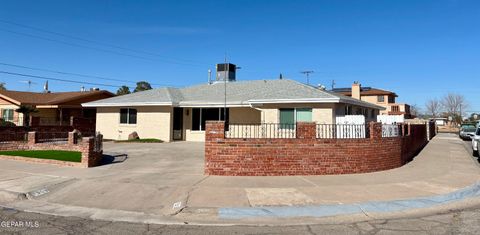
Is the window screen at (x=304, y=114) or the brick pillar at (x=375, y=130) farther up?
the window screen at (x=304, y=114)

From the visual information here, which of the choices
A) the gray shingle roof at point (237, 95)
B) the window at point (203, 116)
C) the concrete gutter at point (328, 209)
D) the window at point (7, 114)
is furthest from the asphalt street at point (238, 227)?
the window at point (7, 114)

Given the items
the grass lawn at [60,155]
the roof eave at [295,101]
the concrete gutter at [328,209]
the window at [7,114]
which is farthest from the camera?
the window at [7,114]

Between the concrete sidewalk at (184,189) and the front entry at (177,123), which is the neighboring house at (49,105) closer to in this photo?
the front entry at (177,123)

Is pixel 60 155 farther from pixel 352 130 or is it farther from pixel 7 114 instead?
pixel 7 114

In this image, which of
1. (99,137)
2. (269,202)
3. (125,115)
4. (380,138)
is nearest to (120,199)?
(269,202)

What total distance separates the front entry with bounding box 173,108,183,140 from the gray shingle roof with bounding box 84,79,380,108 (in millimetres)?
836

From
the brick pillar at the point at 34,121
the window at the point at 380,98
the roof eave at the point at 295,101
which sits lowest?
the brick pillar at the point at 34,121

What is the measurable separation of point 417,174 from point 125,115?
772 inches

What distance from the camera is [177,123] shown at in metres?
24.5

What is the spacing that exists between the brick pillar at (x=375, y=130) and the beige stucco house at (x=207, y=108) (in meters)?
6.99

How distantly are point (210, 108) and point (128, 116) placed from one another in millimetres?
6045

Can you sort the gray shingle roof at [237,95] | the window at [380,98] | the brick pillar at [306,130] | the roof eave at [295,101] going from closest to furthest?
the brick pillar at [306,130]
the roof eave at [295,101]
the gray shingle roof at [237,95]
the window at [380,98]

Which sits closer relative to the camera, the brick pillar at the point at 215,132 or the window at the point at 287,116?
the brick pillar at the point at 215,132

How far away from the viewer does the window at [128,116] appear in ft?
82.1
